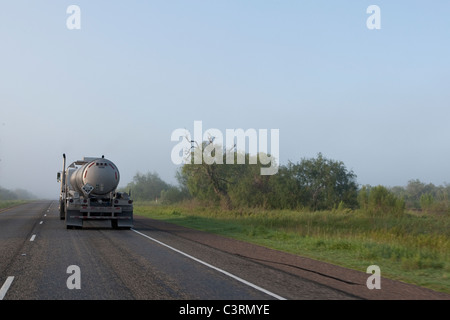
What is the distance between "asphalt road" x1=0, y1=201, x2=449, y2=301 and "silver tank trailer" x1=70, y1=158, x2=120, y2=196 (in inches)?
272

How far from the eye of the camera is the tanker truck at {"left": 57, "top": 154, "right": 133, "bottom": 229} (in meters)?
20.4

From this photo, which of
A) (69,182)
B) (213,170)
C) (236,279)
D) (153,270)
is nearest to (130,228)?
(69,182)

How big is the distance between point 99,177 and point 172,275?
13105 mm

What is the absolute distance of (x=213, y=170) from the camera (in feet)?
164

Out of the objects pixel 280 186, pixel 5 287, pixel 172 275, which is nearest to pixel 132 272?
pixel 172 275

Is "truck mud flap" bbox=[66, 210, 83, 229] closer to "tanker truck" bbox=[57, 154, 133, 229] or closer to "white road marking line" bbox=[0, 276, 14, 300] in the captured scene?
"tanker truck" bbox=[57, 154, 133, 229]

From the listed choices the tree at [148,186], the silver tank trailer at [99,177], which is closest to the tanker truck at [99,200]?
the silver tank trailer at [99,177]

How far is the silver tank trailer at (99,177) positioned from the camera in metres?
21.0

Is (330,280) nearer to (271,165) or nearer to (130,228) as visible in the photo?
(130,228)

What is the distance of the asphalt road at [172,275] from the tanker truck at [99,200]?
20.3 ft

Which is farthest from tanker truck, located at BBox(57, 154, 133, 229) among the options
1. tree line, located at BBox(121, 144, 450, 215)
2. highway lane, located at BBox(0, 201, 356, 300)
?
tree line, located at BBox(121, 144, 450, 215)

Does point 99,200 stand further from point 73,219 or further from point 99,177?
point 73,219

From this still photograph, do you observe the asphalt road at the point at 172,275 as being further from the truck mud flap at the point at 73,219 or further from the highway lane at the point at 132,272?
the truck mud flap at the point at 73,219

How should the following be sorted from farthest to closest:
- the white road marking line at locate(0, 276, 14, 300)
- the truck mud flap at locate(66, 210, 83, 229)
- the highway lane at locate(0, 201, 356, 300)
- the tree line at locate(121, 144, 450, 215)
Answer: the tree line at locate(121, 144, 450, 215)
the truck mud flap at locate(66, 210, 83, 229)
the highway lane at locate(0, 201, 356, 300)
the white road marking line at locate(0, 276, 14, 300)
